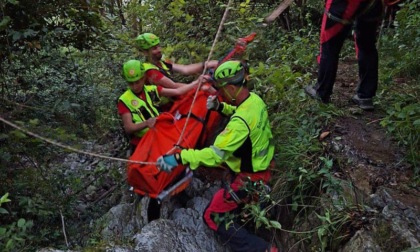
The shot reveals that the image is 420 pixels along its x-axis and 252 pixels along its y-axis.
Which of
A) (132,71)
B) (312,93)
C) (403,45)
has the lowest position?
(312,93)

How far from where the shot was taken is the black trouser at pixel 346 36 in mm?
4090

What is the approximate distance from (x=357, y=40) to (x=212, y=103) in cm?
157

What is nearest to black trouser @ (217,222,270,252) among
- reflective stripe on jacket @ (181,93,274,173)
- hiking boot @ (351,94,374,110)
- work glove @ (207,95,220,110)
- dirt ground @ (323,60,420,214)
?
reflective stripe on jacket @ (181,93,274,173)

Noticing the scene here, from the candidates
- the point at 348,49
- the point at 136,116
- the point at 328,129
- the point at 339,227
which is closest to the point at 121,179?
the point at 136,116

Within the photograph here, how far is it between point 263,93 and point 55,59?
259 centimetres

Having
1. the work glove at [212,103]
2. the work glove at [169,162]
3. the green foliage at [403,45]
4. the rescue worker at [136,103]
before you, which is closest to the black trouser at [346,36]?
the green foliage at [403,45]

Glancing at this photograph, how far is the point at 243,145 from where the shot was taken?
3.89 metres

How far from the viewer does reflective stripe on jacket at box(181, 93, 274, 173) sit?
3.73 meters

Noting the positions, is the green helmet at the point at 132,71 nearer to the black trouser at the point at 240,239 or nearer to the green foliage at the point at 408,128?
the black trouser at the point at 240,239

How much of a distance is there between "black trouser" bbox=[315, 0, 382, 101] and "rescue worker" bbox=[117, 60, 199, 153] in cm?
139

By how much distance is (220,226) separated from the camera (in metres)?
4.04

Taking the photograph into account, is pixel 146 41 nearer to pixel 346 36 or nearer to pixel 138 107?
pixel 138 107

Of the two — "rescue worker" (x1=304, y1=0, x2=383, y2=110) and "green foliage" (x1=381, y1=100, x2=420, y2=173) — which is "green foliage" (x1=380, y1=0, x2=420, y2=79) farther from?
"green foliage" (x1=381, y1=100, x2=420, y2=173)

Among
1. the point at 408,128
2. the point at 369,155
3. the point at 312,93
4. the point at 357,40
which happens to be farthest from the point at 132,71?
the point at 408,128
